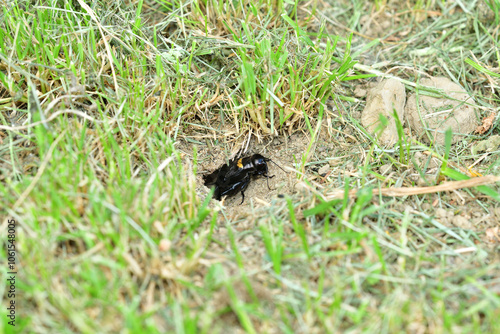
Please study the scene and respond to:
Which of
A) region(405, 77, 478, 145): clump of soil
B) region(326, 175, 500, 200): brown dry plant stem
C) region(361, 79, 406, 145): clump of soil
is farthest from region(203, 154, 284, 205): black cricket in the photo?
region(405, 77, 478, 145): clump of soil

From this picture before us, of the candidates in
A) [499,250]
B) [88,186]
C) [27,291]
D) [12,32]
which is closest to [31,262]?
[27,291]

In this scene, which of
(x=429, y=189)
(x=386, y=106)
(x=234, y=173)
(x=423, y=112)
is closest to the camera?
(x=429, y=189)

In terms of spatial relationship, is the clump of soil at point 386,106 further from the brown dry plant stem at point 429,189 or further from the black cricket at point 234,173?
the black cricket at point 234,173

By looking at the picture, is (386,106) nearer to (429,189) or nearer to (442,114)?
(442,114)

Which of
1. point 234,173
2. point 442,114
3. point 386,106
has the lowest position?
point 234,173

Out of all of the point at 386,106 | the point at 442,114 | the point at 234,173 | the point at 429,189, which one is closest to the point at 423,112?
the point at 442,114

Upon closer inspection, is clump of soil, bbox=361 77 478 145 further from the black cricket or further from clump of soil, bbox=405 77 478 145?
the black cricket
